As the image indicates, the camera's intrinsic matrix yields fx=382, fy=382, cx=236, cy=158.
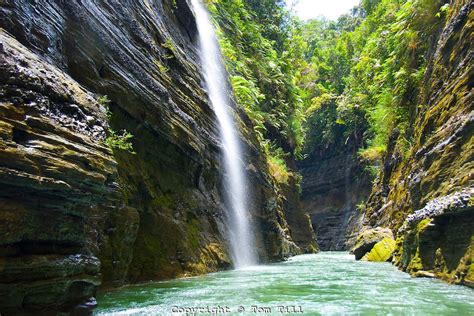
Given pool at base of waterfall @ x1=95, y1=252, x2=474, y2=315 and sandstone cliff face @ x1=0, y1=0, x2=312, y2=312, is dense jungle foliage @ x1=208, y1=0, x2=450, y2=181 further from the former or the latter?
pool at base of waterfall @ x1=95, y1=252, x2=474, y2=315

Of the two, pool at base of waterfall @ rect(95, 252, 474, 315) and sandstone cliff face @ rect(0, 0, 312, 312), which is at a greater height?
sandstone cliff face @ rect(0, 0, 312, 312)

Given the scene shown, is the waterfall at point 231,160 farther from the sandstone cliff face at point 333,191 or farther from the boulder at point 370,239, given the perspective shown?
the sandstone cliff face at point 333,191

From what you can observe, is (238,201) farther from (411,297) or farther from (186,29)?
(411,297)

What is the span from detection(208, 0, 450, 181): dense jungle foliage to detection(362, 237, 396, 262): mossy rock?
3.50 m

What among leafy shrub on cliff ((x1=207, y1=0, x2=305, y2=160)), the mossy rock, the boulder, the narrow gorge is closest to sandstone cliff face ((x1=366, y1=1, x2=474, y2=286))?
the narrow gorge

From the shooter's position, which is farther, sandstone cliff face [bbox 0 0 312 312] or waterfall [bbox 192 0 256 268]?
waterfall [bbox 192 0 256 268]

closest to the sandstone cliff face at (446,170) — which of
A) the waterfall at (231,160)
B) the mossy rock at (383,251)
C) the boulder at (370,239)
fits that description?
the mossy rock at (383,251)

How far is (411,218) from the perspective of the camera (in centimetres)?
839

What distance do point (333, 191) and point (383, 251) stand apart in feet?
74.7

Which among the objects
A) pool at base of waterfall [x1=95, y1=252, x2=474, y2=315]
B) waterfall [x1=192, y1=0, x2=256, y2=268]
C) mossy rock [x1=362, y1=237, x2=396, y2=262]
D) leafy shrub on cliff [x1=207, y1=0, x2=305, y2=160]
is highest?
leafy shrub on cliff [x1=207, y1=0, x2=305, y2=160]

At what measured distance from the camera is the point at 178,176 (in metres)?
9.32

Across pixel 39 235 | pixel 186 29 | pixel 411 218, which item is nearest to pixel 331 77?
pixel 186 29

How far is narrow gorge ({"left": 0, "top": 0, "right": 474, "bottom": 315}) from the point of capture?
12.8 feet

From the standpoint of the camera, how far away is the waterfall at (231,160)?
12039 millimetres
